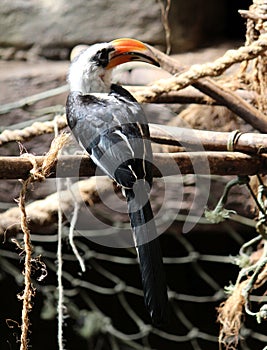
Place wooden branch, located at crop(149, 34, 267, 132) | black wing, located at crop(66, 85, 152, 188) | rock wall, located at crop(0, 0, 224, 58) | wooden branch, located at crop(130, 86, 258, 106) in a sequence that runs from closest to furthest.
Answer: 1. black wing, located at crop(66, 85, 152, 188)
2. wooden branch, located at crop(149, 34, 267, 132)
3. wooden branch, located at crop(130, 86, 258, 106)
4. rock wall, located at crop(0, 0, 224, 58)

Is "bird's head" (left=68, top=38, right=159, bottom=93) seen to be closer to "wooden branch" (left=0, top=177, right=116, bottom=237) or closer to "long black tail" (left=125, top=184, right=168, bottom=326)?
"wooden branch" (left=0, top=177, right=116, bottom=237)

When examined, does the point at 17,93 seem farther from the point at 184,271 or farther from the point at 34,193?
the point at 184,271

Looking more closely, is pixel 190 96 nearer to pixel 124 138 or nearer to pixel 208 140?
pixel 208 140

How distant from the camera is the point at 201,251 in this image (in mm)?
2252

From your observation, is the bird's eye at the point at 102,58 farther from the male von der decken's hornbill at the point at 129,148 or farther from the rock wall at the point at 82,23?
the rock wall at the point at 82,23

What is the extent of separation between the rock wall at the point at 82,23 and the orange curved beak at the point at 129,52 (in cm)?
62

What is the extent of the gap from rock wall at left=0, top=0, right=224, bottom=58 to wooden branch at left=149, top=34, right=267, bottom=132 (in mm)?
598

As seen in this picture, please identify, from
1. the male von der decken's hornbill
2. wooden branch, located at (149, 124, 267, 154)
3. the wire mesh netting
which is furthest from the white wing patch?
the wire mesh netting

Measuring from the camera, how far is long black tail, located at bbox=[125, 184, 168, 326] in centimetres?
125

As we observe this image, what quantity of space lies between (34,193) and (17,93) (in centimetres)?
32

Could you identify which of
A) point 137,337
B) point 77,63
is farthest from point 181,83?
point 137,337

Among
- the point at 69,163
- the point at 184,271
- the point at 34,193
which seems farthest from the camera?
the point at 184,271

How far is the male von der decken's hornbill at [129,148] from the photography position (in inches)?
50.1

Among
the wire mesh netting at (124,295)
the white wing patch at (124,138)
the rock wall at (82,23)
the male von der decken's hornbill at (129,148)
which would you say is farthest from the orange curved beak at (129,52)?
the wire mesh netting at (124,295)
